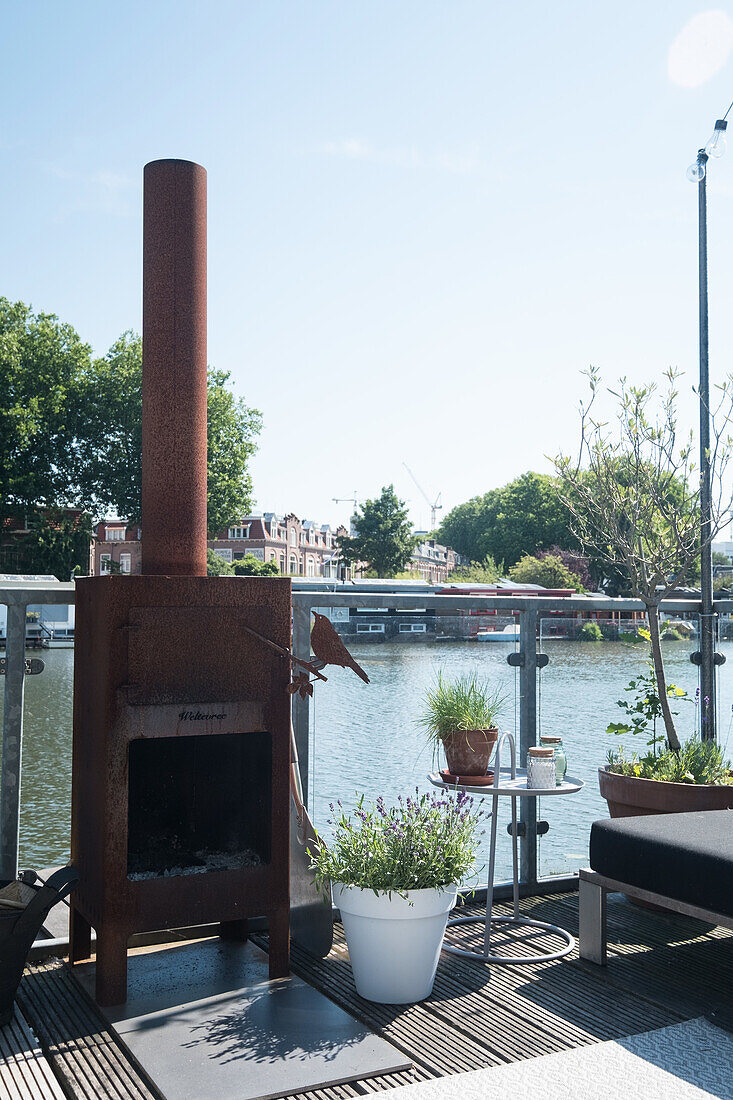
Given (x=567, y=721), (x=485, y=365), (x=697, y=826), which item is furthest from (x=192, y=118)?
(x=485, y=365)

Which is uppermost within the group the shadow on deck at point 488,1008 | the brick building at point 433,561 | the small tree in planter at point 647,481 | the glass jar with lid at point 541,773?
the brick building at point 433,561

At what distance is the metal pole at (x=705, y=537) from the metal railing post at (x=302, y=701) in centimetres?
212

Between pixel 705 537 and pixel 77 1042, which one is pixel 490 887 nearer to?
pixel 77 1042

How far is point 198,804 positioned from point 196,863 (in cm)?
20

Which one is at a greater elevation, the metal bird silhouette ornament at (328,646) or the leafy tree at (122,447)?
the leafy tree at (122,447)

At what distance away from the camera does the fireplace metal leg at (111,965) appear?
10.3 feet

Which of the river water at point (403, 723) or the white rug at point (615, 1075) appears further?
the river water at point (403, 723)

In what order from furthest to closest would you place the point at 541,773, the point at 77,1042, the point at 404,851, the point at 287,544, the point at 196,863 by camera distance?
the point at 287,544, the point at 541,773, the point at 196,863, the point at 404,851, the point at 77,1042

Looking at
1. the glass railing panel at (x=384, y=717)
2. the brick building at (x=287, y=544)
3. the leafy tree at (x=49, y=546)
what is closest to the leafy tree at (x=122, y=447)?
the leafy tree at (x=49, y=546)

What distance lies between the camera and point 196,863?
339cm

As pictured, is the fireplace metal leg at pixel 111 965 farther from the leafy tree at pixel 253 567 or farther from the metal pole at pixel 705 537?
the leafy tree at pixel 253 567

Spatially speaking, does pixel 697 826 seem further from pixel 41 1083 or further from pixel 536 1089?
pixel 41 1083

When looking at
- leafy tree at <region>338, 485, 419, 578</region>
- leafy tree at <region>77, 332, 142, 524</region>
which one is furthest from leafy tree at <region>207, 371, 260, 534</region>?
leafy tree at <region>338, 485, 419, 578</region>

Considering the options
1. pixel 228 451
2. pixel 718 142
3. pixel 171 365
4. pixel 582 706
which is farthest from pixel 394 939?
pixel 228 451
